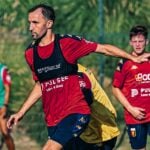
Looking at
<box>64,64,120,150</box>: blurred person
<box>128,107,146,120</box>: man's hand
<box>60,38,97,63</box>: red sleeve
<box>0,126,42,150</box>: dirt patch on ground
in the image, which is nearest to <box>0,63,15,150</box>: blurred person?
<box>0,126,42,150</box>: dirt patch on ground

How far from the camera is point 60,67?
25.1 feet

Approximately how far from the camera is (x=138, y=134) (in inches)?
374

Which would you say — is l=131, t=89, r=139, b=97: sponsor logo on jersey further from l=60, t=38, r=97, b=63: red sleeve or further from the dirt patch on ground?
the dirt patch on ground

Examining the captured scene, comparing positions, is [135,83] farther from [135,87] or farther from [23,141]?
[23,141]

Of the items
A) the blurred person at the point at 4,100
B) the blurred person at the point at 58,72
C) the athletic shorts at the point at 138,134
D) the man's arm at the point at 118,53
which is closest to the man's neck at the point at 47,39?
the blurred person at the point at 58,72

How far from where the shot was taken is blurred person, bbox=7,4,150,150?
7586mm

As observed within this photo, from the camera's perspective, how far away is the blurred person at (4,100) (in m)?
10.9

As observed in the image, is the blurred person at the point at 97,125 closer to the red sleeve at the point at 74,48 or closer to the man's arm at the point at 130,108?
the red sleeve at the point at 74,48

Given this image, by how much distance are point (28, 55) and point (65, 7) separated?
4.37m

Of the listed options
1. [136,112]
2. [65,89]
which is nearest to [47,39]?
[65,89]

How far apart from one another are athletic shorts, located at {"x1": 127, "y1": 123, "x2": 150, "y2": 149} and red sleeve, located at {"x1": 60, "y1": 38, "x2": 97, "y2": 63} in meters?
2.01

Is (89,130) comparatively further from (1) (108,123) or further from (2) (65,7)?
(2) (65,7)

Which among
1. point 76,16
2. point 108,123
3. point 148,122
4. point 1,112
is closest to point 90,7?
point 76,16

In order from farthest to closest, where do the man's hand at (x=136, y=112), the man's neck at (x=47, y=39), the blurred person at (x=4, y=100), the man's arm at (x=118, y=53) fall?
the blurred person at (x=4, y=100) → the man's hand at (x=136, y=112) → the man's neck at (x=47, y=39) → the man's arm at (x=118, y=53)
